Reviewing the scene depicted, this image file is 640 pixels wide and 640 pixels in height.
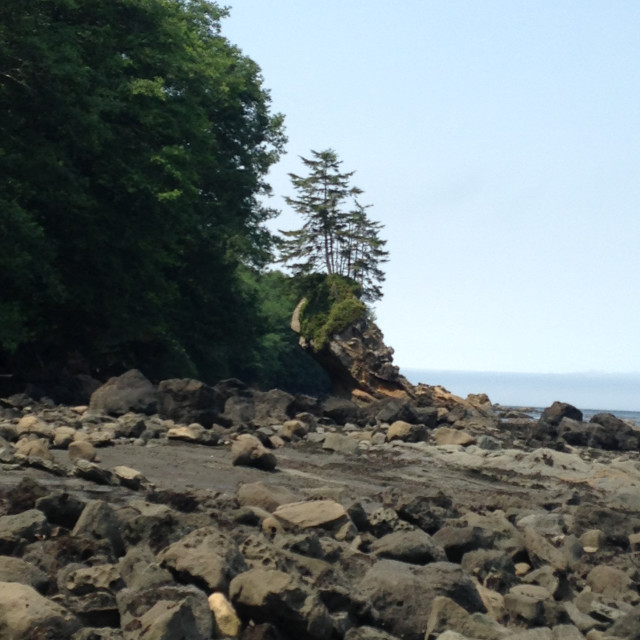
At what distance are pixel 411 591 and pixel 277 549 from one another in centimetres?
107

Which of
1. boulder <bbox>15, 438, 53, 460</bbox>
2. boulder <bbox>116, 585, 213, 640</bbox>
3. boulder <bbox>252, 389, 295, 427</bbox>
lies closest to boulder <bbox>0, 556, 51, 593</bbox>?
boulder <bbox>116, 585, 213, 640</bbox>

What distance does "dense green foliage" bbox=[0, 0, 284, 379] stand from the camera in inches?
1044

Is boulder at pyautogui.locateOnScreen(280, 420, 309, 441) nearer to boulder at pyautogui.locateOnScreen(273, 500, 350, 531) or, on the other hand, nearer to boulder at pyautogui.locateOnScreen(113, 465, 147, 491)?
boulder at pyautogui.locateOnScreen(113, 465, 147, 491)

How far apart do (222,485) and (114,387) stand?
369 inches

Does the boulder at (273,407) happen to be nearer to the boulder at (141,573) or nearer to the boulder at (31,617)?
the boulder at (141,573)

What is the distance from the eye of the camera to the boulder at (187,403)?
21.2 metres

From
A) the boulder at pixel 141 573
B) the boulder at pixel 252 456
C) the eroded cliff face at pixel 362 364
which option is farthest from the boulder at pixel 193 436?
the eroded cliff face at pixel 362 364

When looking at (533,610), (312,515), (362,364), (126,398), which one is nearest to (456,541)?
(312,515)

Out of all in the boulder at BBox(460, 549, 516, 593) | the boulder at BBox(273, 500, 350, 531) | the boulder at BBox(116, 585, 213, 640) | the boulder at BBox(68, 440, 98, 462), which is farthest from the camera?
the boulder at BBox(68, 440, 98, 462)

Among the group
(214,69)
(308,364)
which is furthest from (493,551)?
(308,364)

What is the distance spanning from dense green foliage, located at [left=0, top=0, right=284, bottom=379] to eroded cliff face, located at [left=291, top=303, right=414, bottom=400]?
1319 centimetres

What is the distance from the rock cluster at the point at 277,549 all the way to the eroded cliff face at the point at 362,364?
37873mm

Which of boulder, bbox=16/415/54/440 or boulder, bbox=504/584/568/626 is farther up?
boulder, bbox=16/415/54/440

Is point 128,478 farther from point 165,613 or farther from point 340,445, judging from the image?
point 340,445
